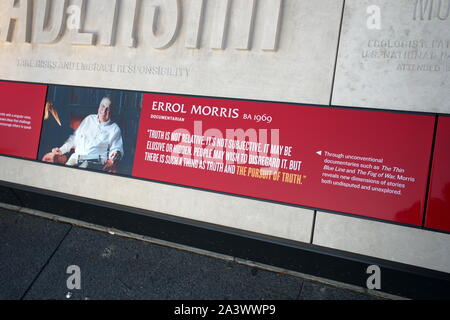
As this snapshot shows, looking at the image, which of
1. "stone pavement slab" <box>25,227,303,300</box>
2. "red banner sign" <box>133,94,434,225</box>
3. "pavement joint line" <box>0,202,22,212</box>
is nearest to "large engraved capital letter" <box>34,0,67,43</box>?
"red banner sign" <box>133,94,434,225</box>

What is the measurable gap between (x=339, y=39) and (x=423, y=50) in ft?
2.29

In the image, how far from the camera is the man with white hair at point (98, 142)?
4281mm

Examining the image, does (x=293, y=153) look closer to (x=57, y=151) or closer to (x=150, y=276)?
(x=150, y=276)

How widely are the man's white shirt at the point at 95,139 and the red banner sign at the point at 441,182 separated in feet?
9.96

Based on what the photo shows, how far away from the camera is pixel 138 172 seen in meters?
4.20

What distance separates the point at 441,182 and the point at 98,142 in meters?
3.38

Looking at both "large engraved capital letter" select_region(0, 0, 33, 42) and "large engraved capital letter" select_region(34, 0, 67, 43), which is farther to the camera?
"large engraved capital letter" select_region(0, 0, 33, 42)

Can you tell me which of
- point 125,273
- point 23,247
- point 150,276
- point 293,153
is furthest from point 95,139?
point 293,153

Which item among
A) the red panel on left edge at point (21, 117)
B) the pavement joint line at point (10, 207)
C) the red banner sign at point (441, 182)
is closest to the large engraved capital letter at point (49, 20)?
the red panel on left edge at point (21, 117)

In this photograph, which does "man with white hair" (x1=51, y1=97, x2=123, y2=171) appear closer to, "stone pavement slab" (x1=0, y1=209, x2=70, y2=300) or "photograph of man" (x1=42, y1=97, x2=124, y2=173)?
"photograph of man" (x1=42, y1=97, x2=124, y2=173)

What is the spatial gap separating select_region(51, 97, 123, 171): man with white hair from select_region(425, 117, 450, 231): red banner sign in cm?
303

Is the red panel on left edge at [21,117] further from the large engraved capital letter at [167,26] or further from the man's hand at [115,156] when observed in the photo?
the large engraved capital letter at [167,26]

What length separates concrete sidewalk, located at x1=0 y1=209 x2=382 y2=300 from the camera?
3.64 metres
